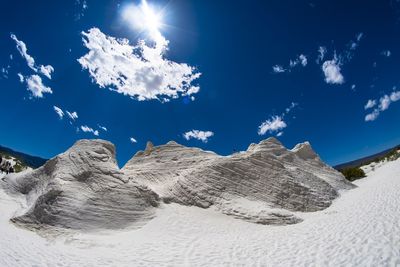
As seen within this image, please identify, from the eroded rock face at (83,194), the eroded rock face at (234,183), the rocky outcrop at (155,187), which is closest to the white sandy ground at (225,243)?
the eroded rock face at (83,194)

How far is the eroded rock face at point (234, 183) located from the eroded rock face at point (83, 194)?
7.46ft

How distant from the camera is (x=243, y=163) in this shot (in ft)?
93.4

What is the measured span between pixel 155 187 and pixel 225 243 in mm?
12366

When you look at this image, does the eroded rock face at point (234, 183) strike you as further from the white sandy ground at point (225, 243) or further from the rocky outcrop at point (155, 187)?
the white sandy ground at point (225, 243)

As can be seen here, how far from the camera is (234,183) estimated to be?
2647 centimetres

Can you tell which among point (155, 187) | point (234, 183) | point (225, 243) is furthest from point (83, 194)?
point (234, 183)

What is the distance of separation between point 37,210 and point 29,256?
6598 mm

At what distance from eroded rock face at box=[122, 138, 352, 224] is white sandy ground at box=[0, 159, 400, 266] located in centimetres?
255

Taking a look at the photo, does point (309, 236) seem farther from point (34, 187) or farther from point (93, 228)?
point (34, 187)

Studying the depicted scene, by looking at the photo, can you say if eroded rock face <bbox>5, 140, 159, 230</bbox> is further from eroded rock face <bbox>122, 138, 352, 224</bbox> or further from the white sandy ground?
eroded rock face <bbox>122, 138, 352, 224</bbox>

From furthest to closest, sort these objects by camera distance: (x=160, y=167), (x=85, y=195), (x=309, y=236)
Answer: (x=160, y=167) < (x=85, y=195) < (x=309, y=236)

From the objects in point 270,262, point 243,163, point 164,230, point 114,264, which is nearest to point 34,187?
point 164,230

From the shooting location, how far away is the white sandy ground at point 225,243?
12820 mm

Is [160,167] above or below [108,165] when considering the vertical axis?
above
